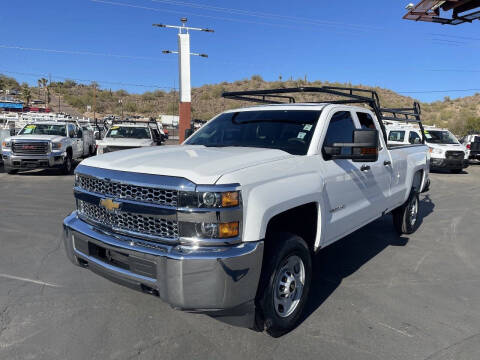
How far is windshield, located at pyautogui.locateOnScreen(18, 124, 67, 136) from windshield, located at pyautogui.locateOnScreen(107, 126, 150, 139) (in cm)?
209

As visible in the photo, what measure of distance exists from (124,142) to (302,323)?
9106 millimetres

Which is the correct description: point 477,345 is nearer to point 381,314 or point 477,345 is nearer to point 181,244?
point 381,314

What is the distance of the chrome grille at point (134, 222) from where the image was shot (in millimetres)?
2649

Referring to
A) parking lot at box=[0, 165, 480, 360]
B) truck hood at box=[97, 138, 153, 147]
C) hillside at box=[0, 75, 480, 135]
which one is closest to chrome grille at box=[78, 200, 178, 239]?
parking lot at box=[0, 165, 480, 360]

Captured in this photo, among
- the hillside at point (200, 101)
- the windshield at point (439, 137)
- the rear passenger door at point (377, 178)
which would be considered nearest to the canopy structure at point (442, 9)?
the windshield at point (439, 137)

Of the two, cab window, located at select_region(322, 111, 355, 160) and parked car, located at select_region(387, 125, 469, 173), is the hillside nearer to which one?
parked car, located at select_region(387, 125, 469, 173)

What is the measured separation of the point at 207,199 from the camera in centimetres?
250

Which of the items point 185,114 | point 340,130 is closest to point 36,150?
point 340,130

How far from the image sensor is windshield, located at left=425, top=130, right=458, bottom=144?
16.0 meters

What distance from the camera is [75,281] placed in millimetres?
4043

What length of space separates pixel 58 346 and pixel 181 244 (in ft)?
4.30

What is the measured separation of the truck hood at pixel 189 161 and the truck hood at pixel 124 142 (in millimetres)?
7895

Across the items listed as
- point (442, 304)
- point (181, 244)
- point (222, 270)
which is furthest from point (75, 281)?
point (442, 304)

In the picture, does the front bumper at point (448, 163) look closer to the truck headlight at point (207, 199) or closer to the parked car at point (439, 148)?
the parked car at point (439, 148)
